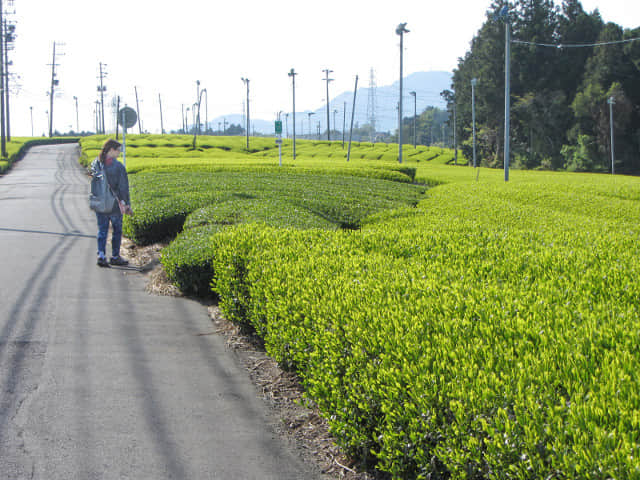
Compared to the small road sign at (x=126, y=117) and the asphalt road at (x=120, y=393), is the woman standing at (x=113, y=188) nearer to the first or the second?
the asphalt road at (x=120, y=393)

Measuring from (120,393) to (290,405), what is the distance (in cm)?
144

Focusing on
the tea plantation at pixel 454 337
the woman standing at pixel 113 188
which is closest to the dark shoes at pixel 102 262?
the woman standing at pixel 113 188

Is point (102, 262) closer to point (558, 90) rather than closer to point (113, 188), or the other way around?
point (113, 188)

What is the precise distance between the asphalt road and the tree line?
5865cm

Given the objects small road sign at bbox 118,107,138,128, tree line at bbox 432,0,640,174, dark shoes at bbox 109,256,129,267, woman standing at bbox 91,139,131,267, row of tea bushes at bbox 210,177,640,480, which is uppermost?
tree line at bbox 432,0,640,174

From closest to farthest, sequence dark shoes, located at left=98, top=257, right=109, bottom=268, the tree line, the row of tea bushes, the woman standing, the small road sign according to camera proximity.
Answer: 1. the row of tea bushes
2. the woman standing
3. dark shoes, located at left=98, top=257, right=109, bottom=268
4. the small road sign
5. the tree line

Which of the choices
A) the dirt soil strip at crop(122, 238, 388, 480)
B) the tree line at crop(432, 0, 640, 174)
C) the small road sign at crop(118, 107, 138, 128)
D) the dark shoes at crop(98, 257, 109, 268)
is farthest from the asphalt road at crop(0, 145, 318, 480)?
the tree line at crop(432, 0, 640, 174)

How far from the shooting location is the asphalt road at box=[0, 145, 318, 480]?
3.66 metres

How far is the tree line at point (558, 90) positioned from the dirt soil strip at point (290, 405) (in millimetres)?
58610

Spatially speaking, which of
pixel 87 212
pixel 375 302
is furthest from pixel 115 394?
pixel 87 212

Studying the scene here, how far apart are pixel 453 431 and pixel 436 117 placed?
189035 millimetres

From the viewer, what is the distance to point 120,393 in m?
4.64

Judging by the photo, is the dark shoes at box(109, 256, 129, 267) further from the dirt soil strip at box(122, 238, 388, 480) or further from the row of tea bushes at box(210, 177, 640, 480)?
the row of tea bushes at box(210, 177, 640, 480)

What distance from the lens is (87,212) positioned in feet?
55.3
